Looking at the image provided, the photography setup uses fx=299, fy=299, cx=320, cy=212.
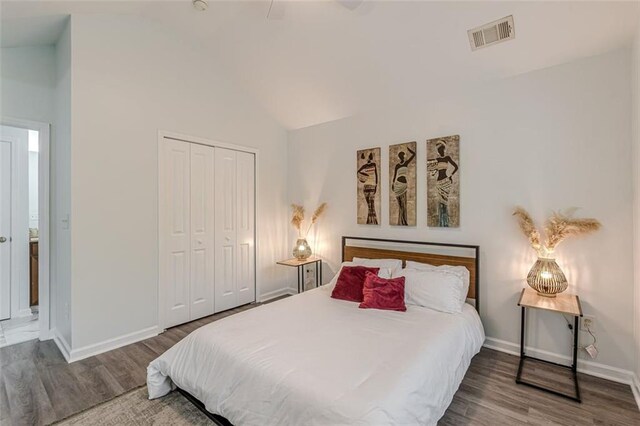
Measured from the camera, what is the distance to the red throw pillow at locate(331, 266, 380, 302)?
297 cm

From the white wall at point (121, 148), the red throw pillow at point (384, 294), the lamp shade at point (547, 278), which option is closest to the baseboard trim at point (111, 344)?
the white wall at point (121, 148)

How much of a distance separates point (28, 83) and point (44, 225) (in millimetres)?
1416

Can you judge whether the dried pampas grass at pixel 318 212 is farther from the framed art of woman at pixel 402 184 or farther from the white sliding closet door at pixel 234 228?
the framed art of woman at pixel 402 184

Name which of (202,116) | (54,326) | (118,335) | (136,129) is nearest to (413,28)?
(202,116)

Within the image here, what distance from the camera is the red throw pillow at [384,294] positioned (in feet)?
8.79

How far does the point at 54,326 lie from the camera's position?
315 centimetres

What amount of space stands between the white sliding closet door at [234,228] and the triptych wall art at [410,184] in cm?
156

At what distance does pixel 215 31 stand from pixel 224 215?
2.15 m

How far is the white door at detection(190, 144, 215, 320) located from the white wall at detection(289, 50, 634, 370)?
2.28 m

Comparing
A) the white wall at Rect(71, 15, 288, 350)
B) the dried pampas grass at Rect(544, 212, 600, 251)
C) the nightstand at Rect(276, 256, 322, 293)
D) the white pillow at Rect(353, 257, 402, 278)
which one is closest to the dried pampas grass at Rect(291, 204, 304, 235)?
the nightstand at Rect(276, 256, 322, 293)

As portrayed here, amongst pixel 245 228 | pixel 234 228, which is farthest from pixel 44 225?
pixel 245 228

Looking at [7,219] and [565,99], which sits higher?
[565,99]

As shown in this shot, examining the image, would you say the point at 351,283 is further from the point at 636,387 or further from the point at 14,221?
the point at 14,221

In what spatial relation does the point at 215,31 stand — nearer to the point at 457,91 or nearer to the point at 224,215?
the point at 224,215
